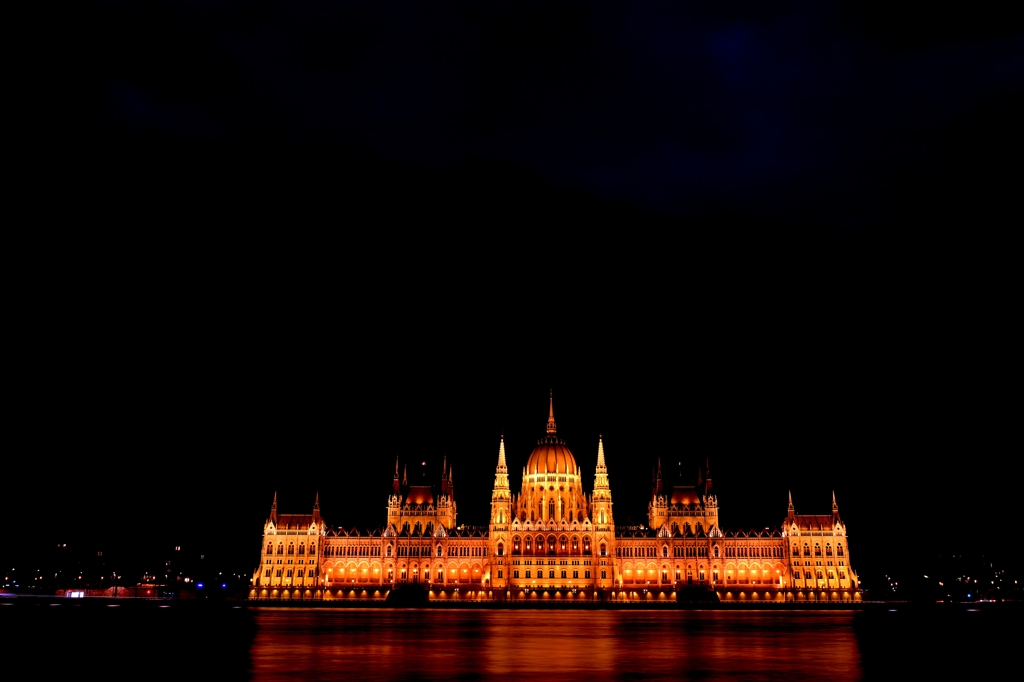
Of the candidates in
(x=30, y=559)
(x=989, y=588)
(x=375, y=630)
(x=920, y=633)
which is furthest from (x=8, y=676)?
(x=989, y=588)

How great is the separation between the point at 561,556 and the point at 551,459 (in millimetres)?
18024

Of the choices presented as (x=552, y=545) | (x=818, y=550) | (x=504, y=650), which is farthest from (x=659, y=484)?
(x=504, y=650)

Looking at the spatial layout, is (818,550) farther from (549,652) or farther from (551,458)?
(549,652)

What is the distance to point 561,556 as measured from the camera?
145500 mm

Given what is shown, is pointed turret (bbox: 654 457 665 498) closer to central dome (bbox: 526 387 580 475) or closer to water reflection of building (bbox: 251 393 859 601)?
water reflection of building (bbox: 251 393 859 601)

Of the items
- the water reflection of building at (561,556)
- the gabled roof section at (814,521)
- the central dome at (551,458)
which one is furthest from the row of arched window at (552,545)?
the gabled roof section at (814,521)

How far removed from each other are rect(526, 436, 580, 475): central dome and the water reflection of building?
1453 millimetres

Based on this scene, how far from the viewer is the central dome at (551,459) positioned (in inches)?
6186

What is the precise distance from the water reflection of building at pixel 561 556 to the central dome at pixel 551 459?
1453mm

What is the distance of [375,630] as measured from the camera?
175ft

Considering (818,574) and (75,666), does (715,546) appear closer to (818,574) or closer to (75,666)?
(818,574)

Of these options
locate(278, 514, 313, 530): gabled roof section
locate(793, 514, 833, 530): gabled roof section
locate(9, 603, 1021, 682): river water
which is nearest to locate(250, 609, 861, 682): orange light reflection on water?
locate(9, 603, 1021, 682): river water

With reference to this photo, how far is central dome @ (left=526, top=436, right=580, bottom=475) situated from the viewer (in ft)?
516

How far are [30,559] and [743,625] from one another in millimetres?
99145
